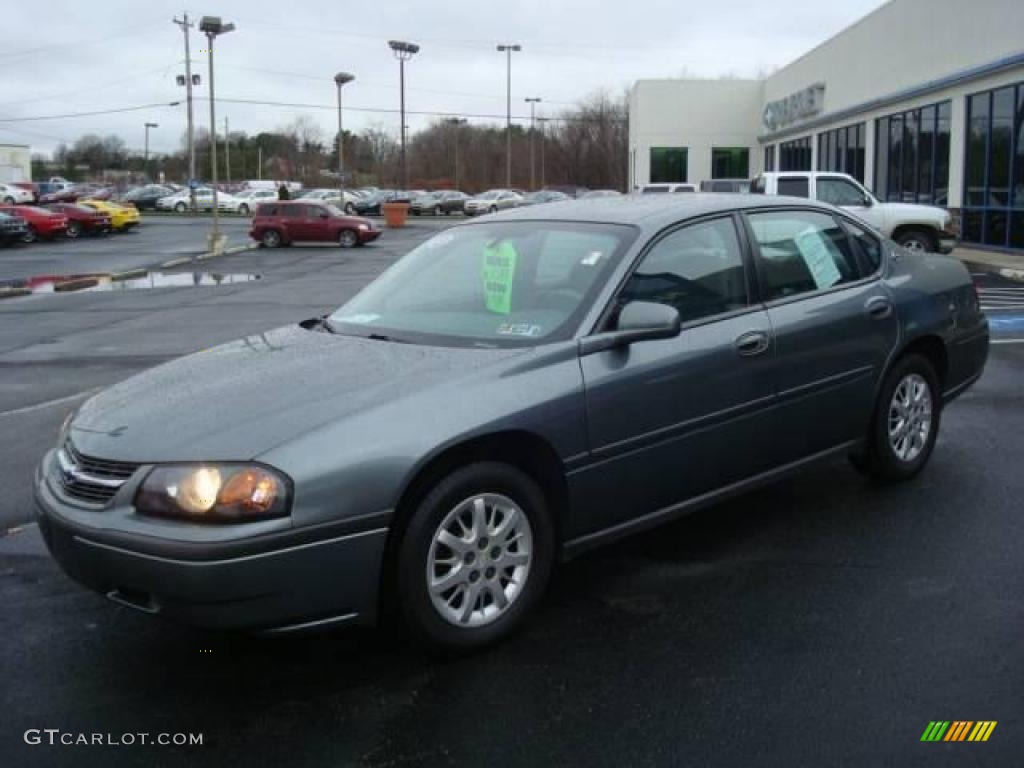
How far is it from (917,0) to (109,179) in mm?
108794

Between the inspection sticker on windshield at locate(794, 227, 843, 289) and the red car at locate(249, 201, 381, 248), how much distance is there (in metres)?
31.8

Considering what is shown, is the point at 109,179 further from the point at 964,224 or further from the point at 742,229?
the point at 742,229

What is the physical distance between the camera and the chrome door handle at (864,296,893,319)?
538 cm

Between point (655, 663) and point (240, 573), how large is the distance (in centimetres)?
147

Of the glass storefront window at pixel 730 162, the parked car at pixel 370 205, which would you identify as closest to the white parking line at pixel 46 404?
the glass storefront window at pixel 730 162

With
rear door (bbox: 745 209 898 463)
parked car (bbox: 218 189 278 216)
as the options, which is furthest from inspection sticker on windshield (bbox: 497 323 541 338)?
parked car (bbox: 218 189 278 216)

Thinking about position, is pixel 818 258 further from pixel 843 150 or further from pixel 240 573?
pixel 843 150

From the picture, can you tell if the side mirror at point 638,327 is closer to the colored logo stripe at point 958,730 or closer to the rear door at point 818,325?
the rear door at point 818,325

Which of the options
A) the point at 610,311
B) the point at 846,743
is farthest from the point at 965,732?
the point at 610,311

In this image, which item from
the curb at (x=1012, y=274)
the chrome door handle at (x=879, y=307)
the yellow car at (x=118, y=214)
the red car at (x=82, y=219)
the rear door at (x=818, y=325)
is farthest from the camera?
the yellow car at (x=118, y=214)

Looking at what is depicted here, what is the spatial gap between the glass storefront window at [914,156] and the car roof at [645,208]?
71.7 feet

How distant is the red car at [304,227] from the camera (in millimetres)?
36250

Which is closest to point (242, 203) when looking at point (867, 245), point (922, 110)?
point (922, 110)

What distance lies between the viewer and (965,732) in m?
3.24
